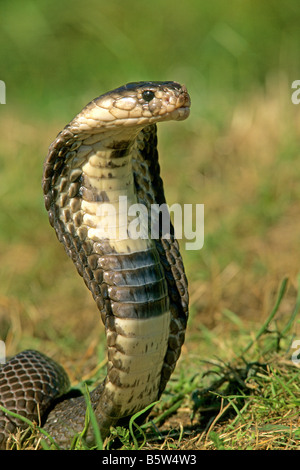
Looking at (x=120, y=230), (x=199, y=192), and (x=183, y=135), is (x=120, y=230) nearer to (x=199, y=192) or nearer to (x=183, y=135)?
(x=199, y=192)

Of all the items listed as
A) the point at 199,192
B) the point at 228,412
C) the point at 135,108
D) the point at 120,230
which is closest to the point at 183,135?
the point at 199,192

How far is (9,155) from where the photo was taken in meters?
6.68

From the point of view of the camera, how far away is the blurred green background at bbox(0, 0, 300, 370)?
201 inches

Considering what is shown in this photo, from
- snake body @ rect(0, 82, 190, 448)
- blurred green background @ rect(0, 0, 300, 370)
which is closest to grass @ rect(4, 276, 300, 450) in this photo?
snake body @ rect(0, 82, 190, 448)

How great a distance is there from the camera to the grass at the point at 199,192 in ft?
11.0

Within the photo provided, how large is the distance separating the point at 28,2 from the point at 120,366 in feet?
26.5

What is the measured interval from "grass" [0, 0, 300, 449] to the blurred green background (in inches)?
0.6

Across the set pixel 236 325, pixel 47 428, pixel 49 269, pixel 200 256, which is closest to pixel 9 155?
pixel 49 269

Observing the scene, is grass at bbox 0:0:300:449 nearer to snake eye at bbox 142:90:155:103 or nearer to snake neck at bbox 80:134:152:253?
snake neck at bbox 80:134:152:253

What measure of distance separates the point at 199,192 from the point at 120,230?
10.7ft

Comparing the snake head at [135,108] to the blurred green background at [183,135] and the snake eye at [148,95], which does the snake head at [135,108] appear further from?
the blurred green background at [183,135]

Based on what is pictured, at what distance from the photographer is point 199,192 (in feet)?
19.7

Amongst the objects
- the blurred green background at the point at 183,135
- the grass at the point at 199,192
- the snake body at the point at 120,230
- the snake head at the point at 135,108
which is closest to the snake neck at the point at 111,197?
the snake body at the point at 120,230

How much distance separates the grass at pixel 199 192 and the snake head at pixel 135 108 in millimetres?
1143
